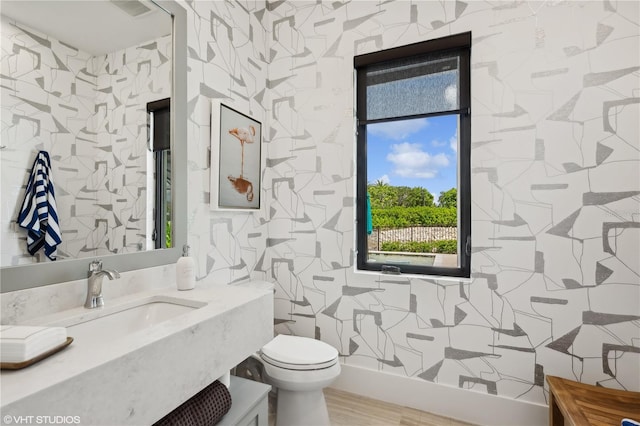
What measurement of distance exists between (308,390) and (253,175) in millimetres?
1324

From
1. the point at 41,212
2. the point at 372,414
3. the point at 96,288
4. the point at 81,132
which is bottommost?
the point at 372,414

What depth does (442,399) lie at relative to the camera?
73.0 inches

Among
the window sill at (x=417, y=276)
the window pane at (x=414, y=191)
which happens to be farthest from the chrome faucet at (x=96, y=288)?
the window pane at (x=414, y=191)

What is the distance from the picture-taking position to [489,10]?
69.4 inches

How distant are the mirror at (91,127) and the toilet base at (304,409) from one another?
3.12 ft

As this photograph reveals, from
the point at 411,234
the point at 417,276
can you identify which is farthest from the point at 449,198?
the point at 417,276

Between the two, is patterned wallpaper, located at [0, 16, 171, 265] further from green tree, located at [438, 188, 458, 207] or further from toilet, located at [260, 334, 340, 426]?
green tree, located at [438, 188, 458, 207]

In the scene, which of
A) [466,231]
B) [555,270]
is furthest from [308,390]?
[555,270]

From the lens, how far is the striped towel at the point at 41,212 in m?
1.04

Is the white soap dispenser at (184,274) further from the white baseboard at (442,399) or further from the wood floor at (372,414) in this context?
the white baseboard at (442,399)

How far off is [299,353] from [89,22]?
5.67ft

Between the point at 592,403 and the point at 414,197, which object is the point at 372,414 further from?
the point at 414,197

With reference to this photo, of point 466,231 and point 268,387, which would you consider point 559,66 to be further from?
point 268,387

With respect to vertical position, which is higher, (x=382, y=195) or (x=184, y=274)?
(x=382, y=195)
